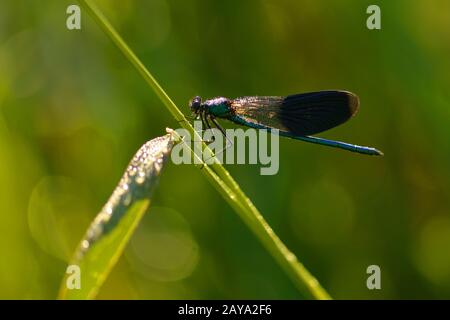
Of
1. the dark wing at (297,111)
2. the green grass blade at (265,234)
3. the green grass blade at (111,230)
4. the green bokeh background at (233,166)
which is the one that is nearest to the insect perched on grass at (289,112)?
the dark wing at (297,111)

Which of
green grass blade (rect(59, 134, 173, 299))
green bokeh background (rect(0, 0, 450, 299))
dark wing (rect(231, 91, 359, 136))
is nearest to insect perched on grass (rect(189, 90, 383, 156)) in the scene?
dark wing (rect(231, 91, 359, 136))

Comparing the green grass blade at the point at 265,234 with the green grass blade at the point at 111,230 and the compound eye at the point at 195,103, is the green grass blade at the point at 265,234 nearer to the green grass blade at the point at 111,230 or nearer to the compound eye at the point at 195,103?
the green grass blade at the point at 111,230

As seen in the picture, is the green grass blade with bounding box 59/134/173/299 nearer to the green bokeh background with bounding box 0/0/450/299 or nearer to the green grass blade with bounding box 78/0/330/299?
the green grass blade with bounding box 78/0/330/299

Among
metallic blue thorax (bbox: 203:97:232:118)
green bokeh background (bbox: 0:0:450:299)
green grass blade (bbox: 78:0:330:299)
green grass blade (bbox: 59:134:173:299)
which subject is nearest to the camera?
green grass blade (bbox: 59:134:173:299)

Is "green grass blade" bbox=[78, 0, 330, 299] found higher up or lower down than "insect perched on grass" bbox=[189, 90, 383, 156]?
lower down
